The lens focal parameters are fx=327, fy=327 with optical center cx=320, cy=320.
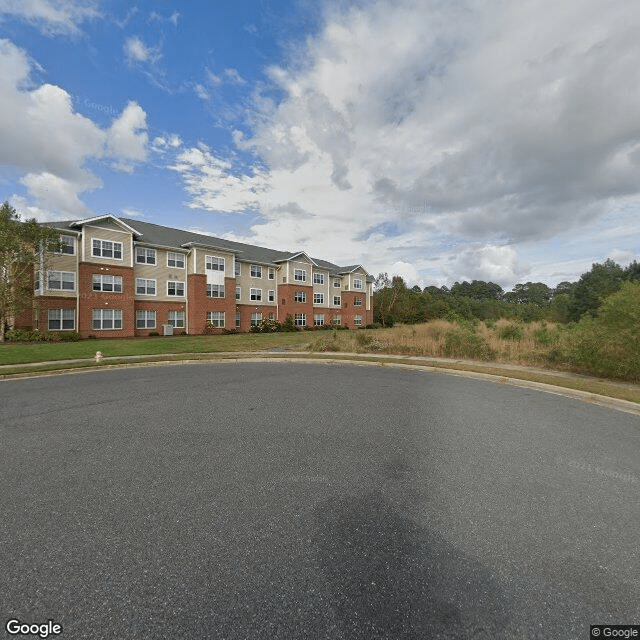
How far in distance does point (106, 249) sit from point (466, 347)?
2940cm

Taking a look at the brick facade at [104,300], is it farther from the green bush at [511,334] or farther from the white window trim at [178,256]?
the green bush at [511,334]

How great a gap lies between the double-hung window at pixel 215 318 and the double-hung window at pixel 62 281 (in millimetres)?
11802

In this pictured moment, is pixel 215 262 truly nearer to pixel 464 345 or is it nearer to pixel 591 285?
pixel 464 345

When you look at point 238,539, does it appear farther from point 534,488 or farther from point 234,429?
point 534,488

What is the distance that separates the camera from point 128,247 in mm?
29531

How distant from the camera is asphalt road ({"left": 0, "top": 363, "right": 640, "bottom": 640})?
7.55 ft

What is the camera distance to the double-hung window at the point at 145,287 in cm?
3094

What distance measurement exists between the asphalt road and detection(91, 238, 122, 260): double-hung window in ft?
84.1

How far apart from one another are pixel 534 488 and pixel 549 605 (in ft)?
6.19

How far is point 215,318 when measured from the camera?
35.3 m

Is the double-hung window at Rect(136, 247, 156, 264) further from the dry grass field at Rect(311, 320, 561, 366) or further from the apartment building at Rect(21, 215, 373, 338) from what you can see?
the dry grass field at Rect(311, 320, 561, 366)

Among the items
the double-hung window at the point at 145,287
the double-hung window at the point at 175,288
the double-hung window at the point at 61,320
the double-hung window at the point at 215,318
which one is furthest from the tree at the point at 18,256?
the double-hung window at the point at 215,318

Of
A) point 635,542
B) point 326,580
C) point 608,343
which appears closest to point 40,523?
point 326,580

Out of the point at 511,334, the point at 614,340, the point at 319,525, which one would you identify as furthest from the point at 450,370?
the point at 319,525
